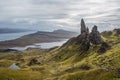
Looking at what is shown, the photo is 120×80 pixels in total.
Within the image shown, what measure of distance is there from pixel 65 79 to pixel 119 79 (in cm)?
4956

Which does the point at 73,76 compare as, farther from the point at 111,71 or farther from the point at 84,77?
the point at 111,71

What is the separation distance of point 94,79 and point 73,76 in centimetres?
2176

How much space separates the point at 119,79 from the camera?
165125 millimetres

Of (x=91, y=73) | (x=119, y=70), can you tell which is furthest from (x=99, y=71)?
(x=119, y=70)

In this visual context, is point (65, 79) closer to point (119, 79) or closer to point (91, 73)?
point (91, 73)

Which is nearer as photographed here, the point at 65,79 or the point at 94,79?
the point at 94,79

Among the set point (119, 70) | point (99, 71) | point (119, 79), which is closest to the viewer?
point (119, 79)

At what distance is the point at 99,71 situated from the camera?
7515 inches

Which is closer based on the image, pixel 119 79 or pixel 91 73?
pixel 119 79

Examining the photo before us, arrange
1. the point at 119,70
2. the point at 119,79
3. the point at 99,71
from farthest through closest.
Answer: the point at 99,71 < the point at 119,70 < the point at 119,79

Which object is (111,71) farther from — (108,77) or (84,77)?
(84,77)

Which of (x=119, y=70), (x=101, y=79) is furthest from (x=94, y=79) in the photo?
(x=119, y=70)

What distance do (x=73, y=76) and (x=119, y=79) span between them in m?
45.0

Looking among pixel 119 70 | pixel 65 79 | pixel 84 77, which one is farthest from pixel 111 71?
pixel 65 79
